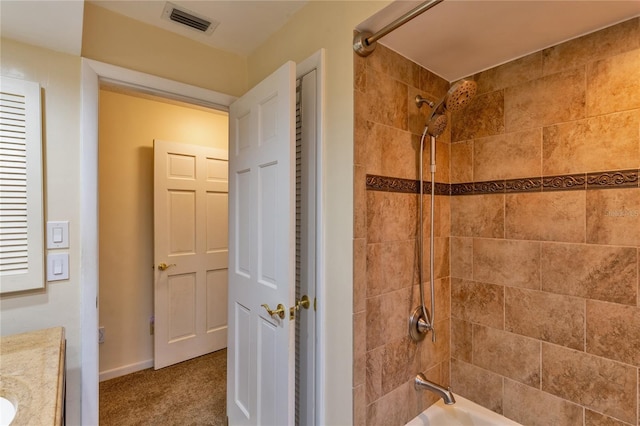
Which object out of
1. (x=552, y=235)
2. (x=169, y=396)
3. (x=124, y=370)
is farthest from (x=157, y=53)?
(x=124, y=370)

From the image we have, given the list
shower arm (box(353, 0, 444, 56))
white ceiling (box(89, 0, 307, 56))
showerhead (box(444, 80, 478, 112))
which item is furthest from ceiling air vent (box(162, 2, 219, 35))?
showerhead (box(444, 80, 478, 112))

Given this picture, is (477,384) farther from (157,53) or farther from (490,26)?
(157,53)

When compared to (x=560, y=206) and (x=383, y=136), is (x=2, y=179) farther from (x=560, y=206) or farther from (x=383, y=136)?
(x=560, y=206)

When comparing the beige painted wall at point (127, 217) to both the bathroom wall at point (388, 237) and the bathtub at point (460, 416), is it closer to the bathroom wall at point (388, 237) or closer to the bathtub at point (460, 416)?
the bathroom wall at point (388, 237)

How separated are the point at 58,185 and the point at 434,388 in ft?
6.38

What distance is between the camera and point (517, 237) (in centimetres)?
146

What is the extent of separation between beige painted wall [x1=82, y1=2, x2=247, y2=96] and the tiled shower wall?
3.12 feet

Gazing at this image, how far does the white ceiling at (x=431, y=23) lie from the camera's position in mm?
1093

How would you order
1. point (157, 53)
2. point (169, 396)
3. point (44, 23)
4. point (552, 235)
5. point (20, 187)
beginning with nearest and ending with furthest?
point (44, 23) < point (20, 187) < point (552, 235) < point (157, 53) < point (169, 396)

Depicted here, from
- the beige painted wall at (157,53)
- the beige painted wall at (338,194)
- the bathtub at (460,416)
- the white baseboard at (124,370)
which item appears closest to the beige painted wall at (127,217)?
the white baseboard at (124,370)

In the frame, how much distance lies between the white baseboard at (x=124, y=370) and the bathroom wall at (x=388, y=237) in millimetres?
2130

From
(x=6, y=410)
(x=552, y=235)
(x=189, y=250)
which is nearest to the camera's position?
(x=6, y=410)

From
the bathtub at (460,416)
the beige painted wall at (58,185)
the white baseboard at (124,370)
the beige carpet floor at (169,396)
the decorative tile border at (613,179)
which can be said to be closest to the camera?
the decorative tile border at (613,179)

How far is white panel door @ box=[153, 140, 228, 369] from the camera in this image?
99.5 inches
